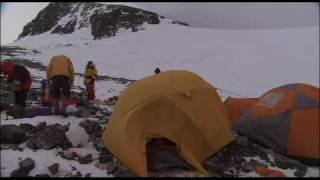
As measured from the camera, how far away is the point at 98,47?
4538 cm

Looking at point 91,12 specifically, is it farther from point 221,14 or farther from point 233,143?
point 233,143

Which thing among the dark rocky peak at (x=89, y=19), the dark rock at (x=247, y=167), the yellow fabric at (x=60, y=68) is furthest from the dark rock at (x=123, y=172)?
the dark rocky peak at (x=89, y=19)

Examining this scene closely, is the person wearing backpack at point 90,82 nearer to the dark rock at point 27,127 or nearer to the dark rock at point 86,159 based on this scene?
the dark rock at point 27,127

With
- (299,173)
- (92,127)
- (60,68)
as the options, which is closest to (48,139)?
(92,127)

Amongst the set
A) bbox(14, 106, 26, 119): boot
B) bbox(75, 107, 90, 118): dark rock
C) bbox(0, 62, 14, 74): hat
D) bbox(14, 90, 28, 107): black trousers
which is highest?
bbox(0, 62, 14, 74): hat

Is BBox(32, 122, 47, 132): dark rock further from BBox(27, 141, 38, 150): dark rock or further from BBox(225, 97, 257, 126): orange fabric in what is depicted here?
BBox(225, 97, 257, 126): orange fabric

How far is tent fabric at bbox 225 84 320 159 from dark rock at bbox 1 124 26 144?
176 inches

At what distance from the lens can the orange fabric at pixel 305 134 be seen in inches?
359

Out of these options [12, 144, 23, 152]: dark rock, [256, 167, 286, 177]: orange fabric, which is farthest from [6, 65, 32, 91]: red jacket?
[256, 167, 286, 177]: orange fabric

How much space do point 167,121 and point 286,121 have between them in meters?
2.42

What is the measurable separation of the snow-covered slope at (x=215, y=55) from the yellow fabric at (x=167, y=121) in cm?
1478

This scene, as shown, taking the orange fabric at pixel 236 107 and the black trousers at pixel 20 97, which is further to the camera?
the black trousers at pixel 20 97

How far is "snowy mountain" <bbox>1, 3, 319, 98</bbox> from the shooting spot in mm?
29906

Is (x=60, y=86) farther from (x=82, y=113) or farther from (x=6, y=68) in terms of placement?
(x=6, y=68)
